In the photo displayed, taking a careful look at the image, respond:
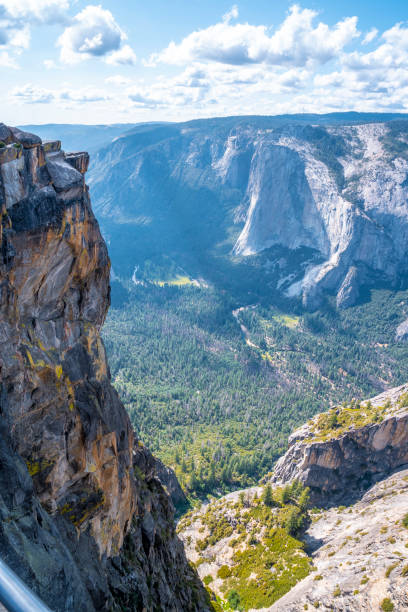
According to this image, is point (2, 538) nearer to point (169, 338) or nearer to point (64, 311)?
point (64, 311)

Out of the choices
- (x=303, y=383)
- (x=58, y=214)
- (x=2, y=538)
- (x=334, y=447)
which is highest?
(x=58, y=214)

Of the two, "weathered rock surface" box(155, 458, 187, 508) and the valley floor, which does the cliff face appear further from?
"weathered rock surface" box(155, 458, 187, 508)

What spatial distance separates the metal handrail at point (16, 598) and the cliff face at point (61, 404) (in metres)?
8.62

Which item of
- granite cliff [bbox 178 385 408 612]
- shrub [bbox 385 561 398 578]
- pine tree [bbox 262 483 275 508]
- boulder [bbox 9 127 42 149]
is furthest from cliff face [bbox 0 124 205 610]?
pine tree [bbox 262 483 275 508]

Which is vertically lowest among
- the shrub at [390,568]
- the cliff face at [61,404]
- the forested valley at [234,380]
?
the forested valley at [234,380]

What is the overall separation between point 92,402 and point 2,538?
1353 centimetres

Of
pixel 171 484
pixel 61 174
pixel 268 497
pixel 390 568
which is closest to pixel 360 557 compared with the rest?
pixel 390 568

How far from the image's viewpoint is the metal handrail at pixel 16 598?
4480mm

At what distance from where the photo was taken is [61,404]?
22.0 metres

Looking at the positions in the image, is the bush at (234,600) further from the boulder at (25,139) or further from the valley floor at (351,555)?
the boulder at (25,139)

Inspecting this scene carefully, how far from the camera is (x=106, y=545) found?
1014 inches

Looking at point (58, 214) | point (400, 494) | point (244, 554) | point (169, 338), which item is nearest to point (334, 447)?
point (400, 494)

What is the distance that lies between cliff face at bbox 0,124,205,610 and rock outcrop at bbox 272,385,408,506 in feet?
151

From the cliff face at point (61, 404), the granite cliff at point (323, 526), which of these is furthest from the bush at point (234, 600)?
the cliff face at point (61, 404)
